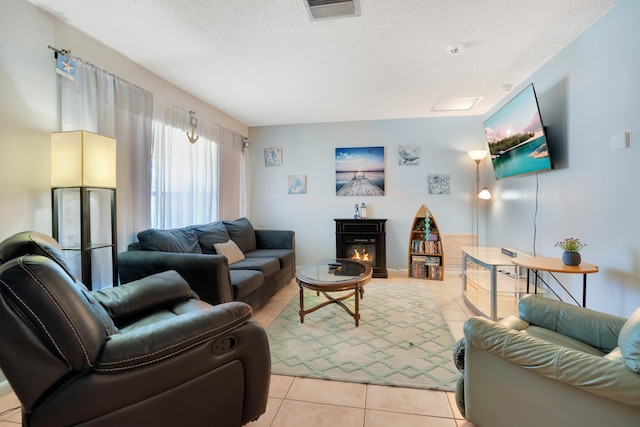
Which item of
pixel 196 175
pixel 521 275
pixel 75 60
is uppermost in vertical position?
pixel 75 60

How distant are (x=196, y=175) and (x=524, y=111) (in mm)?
3684

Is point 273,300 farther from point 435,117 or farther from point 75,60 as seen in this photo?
point 435,117

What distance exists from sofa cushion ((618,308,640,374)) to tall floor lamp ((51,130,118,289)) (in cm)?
280

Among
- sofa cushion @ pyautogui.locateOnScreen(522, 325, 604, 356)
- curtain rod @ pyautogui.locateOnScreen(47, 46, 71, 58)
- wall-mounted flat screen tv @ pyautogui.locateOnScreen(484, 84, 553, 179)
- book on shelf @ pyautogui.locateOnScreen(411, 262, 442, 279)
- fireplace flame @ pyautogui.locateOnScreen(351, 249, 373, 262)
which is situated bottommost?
book on shelf @ pyautogui.locateOnScreen(411, 262, 442, 279)

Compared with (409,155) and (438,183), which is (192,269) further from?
(438,183)

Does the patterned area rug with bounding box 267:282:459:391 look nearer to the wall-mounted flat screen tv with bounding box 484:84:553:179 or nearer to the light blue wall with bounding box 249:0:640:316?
the light blue wall with bounding box 249:0:640:316

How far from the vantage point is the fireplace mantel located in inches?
175

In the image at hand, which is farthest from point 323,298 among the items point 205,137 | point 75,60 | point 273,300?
point 75,60

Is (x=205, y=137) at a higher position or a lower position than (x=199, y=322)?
higher

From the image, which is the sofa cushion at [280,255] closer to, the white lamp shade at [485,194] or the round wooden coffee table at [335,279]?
the round wooden coffee table at [335,279]

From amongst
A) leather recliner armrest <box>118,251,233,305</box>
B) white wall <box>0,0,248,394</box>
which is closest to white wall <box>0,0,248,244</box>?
white wall <box>0,0,248,394</box>

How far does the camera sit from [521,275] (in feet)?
10.5

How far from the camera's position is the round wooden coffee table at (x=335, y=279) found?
255cm

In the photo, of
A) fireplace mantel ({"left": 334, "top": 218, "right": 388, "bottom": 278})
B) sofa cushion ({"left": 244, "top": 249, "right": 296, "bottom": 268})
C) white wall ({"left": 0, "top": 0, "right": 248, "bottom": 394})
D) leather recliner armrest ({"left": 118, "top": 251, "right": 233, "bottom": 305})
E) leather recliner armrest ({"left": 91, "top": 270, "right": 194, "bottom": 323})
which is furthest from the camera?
fireplace mantel ({"left": 334, "top": 218, "right": 388, "bottom": 278})
